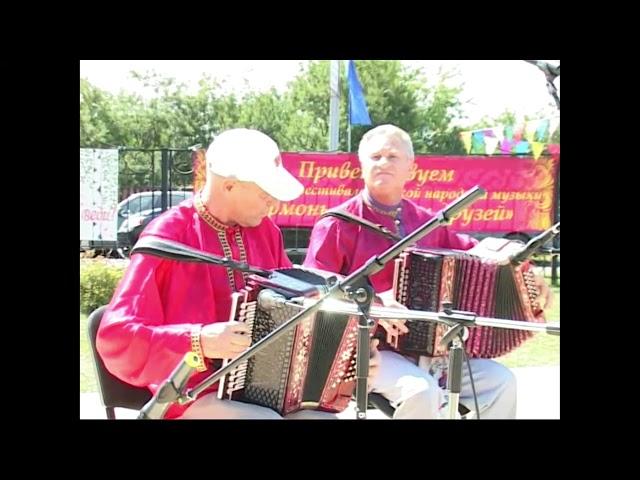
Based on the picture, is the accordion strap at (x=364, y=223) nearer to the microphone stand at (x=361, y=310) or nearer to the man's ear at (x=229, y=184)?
the man's ear at (x=229, y=184)

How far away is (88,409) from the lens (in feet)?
13.1

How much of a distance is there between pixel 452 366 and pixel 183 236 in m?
0.94

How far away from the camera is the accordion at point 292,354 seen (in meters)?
2.22

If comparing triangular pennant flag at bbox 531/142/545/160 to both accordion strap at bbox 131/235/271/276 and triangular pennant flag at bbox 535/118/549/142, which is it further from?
accordion strap at bbox 131/235/271/276

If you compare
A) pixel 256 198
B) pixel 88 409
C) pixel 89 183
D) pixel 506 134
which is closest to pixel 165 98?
pixel 89 183

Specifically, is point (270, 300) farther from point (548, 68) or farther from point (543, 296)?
point (548, 68)

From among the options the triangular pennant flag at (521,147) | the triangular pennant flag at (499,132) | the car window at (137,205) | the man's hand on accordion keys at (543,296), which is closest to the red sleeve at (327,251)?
the man's hand on accordion keys at (543,296)

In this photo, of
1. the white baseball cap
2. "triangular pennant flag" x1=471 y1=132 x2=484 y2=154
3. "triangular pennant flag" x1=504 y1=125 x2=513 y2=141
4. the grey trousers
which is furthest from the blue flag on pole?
the white baseball cap

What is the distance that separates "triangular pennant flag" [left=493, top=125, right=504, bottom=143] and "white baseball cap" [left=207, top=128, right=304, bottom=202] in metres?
5.75

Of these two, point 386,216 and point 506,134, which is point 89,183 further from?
point 506,134

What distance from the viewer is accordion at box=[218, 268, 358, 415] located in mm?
2223

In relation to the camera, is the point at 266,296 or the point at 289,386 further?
Result: the point at 289,386

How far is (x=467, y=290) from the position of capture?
2.99 m

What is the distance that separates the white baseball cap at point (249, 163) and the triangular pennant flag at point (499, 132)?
5.75 metres
